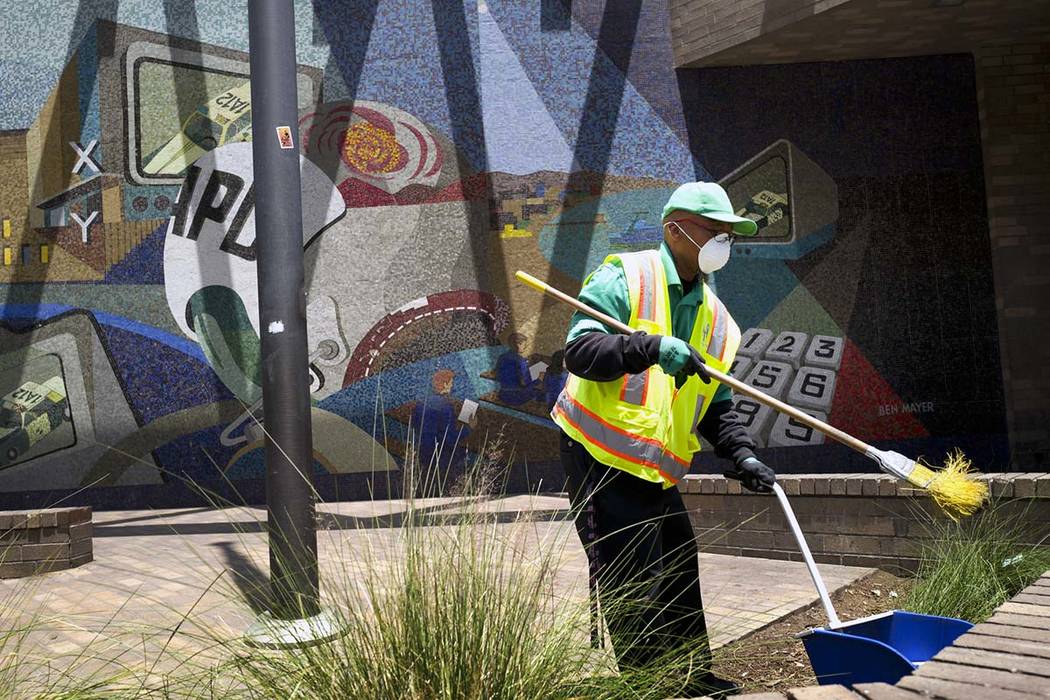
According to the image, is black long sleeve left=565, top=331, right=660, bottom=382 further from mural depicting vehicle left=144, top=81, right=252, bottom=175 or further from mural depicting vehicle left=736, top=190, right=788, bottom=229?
mural depicting vehicle left=144, top=81, right=252, bottom=175

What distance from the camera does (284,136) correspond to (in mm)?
4680

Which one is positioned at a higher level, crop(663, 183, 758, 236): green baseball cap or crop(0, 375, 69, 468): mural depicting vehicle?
crop(663, 183, 758, 236): green baseball cap

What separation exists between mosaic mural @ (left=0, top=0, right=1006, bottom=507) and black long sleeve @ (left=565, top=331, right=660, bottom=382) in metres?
6.22

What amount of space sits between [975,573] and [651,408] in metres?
1.65

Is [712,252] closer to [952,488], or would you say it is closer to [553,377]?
[952,488]

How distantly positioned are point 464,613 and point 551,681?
0.26 meters

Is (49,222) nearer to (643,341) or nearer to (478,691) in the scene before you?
(643,341)

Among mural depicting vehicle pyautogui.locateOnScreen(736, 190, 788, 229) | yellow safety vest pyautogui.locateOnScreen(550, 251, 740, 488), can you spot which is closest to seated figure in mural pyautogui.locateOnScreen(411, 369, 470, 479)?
mural depicting vehicle pyautogui.locateOnScreen(736, 190, 788, 229)

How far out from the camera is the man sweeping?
3.20m

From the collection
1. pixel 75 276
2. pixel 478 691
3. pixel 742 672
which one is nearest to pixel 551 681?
pixel 478 691

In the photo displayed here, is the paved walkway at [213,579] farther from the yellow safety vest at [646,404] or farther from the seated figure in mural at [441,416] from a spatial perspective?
the seated figure in mural at [441,416]

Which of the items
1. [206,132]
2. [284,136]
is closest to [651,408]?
[284,136]

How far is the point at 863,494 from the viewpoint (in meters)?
5.53

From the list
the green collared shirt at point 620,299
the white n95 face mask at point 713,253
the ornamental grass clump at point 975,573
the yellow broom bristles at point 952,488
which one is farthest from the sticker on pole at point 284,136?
the ornamental grass clump at point 975,573
